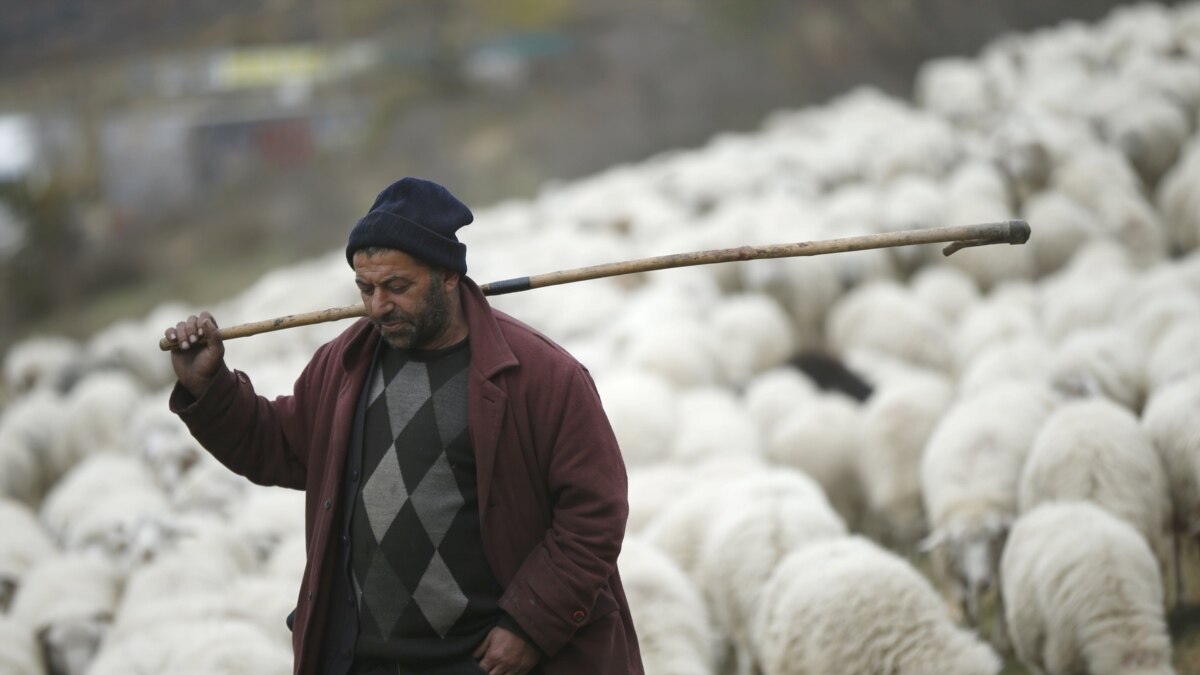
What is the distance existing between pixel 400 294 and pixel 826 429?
517 centimetres

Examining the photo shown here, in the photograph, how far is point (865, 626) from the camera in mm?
4109

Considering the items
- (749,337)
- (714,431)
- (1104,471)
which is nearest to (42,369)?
(749,337)

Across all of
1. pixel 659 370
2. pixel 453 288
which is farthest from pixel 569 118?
pixel 453 288

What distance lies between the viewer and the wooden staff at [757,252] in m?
2.77

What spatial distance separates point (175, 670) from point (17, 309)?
670 inches

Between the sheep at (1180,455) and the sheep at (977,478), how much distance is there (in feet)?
2.14

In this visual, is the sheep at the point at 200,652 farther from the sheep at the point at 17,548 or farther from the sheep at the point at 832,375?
the sheep at the point at 832,375

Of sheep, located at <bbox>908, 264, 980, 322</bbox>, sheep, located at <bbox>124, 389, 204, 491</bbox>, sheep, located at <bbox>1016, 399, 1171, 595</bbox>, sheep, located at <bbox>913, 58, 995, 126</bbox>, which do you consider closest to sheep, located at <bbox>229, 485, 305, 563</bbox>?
sheep, located at <bbox>124, 389, 204, 491</bbox>

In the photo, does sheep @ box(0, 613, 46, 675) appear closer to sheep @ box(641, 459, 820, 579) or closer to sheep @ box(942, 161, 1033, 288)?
sheep @ box(641, 459, 820, 579)

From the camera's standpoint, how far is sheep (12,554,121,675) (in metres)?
5.50

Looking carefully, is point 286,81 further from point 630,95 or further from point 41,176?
point 630,95

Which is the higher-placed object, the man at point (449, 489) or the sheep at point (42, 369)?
the sheep at point (42, 369)

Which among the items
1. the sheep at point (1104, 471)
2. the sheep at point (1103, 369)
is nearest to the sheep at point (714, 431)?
the sheep at point (1103, 369)

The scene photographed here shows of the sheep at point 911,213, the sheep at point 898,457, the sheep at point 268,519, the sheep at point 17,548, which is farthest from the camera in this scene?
the sheep at point 911,213
